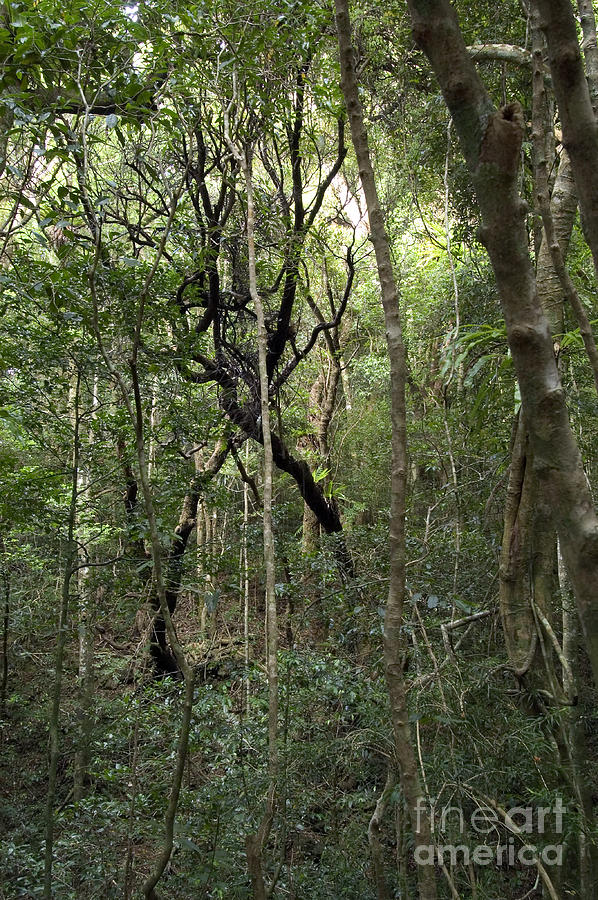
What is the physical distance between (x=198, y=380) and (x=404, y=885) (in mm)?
3856

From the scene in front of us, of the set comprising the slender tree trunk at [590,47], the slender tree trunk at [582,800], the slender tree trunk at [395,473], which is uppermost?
the slender tree trunk at [590,47]

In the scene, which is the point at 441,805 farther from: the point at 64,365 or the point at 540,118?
the point at 64,365

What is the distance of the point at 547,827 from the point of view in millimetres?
1949

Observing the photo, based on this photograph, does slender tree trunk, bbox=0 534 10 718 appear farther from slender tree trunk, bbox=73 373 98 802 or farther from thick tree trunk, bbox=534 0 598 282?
thick tree trunk, bbox=534 0 598 282

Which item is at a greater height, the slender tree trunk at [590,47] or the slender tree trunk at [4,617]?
the slender tree trunk at [590,47]

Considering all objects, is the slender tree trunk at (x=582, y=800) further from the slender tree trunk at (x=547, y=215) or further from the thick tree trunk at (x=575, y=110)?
the thick tree trunk at (x=575, y=110)

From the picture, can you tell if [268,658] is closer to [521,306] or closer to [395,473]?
[395,473]

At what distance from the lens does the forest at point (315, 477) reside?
149 cm

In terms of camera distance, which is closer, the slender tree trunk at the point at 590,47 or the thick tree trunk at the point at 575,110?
the thick tree trunk at the point at 575,110

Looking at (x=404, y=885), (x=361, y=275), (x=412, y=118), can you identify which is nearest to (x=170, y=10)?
(x=412, y=118)

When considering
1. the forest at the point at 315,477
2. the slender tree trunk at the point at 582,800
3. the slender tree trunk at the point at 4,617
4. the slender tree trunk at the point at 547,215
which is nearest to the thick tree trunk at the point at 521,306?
the forest at the point at 315,477

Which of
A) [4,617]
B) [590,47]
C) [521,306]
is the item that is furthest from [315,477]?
[521,306]

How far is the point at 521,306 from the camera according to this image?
0.93 m

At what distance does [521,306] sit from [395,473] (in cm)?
64
